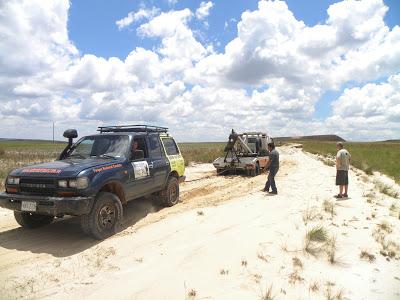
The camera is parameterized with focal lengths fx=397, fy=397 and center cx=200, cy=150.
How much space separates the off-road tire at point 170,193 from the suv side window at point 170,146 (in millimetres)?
692

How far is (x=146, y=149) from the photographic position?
30.1ft

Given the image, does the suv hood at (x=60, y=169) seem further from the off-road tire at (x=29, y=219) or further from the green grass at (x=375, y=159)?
the green grass at (x=375, y=159)

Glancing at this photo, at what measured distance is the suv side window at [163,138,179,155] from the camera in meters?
10.2

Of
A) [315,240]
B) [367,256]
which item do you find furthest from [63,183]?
[367,256]

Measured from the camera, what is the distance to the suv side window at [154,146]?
9380mm

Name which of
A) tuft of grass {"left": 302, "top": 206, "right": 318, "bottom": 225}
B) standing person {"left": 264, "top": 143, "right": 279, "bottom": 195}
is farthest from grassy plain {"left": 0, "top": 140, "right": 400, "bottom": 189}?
tuft of grass {"left": 302, "top": 206, "right": 318, "bottom": 225}

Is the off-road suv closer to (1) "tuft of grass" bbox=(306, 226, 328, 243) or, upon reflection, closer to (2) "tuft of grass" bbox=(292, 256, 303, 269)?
(2) "tuft of grass" bbox=(292, 256, 303, 269)

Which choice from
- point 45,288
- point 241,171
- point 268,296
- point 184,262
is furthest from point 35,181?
point 241,171

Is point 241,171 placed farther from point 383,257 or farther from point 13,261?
point 13,261

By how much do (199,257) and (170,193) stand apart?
3.99 meters

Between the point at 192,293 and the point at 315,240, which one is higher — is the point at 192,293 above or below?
below

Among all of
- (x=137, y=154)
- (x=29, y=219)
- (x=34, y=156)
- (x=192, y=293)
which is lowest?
(x=34, y=156)

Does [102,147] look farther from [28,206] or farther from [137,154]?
[28,206]

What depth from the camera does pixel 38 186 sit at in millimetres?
6902
